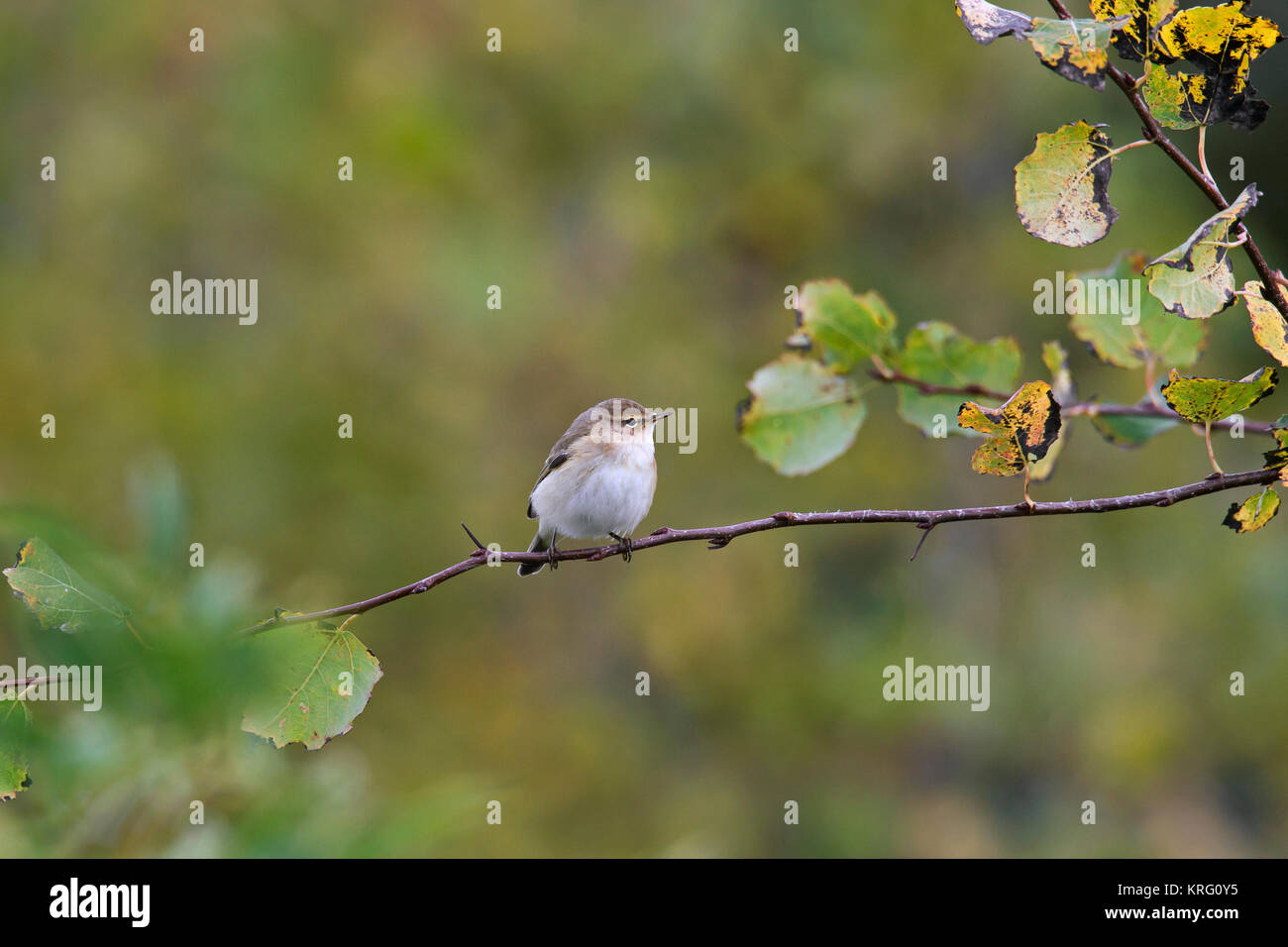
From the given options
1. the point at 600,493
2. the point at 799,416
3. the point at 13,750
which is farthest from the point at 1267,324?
the point at 600,493

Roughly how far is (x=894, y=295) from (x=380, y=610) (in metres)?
4.60

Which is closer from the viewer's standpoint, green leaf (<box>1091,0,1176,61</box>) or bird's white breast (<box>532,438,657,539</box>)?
green leaf (<box>1091,0,1176,61</box>)

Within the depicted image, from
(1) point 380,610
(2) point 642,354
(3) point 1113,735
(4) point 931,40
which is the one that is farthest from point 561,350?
(3) point 1113,735

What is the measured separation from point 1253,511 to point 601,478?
3164 mm

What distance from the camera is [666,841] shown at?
822cm

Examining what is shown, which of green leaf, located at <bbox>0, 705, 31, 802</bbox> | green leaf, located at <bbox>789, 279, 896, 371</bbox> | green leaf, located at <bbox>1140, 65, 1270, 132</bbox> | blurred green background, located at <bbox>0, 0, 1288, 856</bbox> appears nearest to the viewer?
green leaf, located at <bbox>0, 705, 31, 802</bbox>

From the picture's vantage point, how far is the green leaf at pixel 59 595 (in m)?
1.21

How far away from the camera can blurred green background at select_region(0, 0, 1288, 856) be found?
322 inches

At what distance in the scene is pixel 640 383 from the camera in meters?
8.75

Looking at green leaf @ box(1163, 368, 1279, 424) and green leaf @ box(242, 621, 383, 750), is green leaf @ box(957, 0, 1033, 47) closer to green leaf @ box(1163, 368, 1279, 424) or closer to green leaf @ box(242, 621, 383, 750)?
green leaf @ box(1163, 368, 1279, 424)

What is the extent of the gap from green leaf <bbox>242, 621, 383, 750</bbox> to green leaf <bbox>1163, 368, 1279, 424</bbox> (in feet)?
4.56

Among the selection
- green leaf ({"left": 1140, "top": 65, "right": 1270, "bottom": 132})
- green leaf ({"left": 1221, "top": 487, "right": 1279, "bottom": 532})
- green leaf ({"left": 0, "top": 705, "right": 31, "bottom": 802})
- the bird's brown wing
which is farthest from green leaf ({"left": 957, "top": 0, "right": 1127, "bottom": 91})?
the bird's brown wing

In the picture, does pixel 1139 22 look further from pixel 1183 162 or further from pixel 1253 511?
pixel 1253 511

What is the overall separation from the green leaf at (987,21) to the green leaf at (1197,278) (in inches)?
15.4
